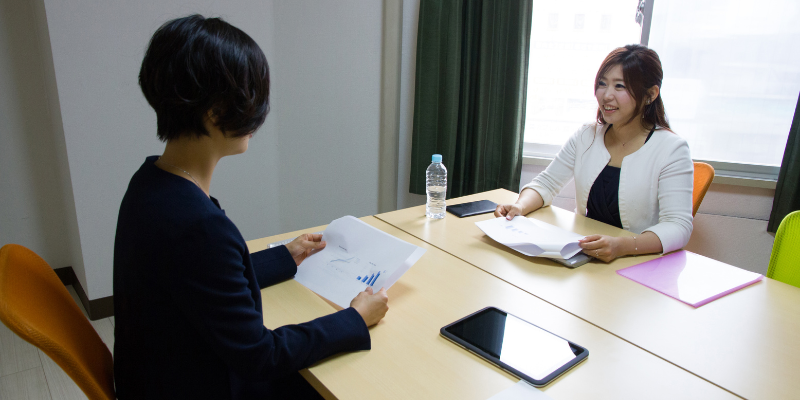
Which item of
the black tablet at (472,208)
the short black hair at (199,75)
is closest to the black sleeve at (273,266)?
the short black hair at (199,75)

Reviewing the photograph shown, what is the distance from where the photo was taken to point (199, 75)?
2.51 feet

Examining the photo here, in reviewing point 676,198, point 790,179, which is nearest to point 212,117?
point 676,198

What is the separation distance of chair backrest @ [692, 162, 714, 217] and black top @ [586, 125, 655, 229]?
331 mm

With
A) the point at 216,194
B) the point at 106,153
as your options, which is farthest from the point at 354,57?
the point at 106,153

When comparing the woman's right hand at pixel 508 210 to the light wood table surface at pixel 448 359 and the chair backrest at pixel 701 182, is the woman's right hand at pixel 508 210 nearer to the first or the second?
the light wood table surface at pixel 448 359

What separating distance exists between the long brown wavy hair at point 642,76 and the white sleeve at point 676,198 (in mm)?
171

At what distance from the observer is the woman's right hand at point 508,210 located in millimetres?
1692

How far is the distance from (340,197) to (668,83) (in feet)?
6.70

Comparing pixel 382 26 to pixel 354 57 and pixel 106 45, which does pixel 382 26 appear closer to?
pixel 354 57

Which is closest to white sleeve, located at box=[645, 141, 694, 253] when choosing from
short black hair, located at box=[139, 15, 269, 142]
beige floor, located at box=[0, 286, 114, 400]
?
short black hair, located at box=[139, 15, 269, 142]

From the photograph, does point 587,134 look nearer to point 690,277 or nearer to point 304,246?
point 690,277

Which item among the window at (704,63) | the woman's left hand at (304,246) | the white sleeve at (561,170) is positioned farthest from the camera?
the window at (704,63)

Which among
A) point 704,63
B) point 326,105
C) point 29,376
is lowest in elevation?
point 29,376

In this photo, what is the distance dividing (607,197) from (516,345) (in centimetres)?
110
